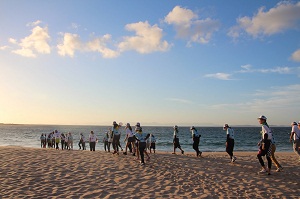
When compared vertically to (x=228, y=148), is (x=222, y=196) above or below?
below

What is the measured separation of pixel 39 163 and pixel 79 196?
207 inches

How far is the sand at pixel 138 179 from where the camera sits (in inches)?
317

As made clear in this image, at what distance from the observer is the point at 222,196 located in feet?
26.1

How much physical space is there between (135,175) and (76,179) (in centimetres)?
226

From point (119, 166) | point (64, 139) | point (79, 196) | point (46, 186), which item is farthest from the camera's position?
point (64, 139)

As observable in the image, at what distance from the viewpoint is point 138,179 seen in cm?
961

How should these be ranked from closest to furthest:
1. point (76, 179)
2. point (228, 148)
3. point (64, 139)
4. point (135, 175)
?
1. point (76, 179)
2. point (135, 175)
3. point (228, 148)
4. point (64, 139)

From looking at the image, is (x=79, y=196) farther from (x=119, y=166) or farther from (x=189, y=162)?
(x=189, y=162)

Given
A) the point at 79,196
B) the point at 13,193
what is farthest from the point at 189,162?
the point at 13,193

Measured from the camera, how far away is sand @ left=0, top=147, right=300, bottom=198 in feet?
26.5

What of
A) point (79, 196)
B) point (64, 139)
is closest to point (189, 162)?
point (79, 196)

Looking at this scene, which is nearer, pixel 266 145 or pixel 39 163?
pixel 266 145

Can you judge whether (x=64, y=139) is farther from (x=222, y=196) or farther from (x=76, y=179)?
(x=222, y=196)

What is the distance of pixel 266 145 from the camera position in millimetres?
9789
